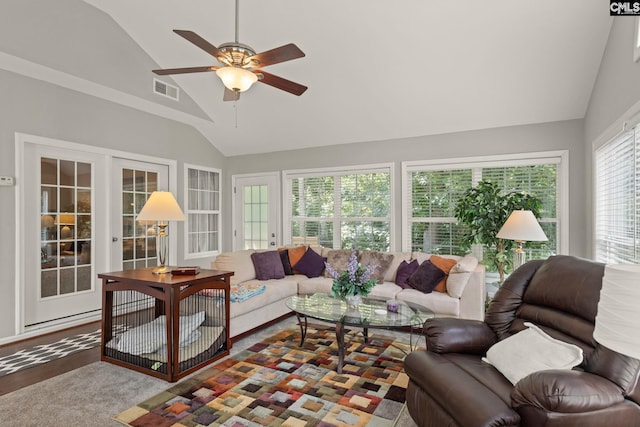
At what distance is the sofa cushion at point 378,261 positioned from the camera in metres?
4.54

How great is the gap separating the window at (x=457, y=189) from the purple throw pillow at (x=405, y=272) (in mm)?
608

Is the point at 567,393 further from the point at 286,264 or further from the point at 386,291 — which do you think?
the point at 286,264

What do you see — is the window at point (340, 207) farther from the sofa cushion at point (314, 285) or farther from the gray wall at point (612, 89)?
the gray wall at point (612, 89)

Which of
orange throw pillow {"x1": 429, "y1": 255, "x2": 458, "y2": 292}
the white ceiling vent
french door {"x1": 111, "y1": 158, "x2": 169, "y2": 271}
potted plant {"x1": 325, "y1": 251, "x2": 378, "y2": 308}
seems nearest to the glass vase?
potted plant {"x1": 325, "y1": 251, "x2": 378, "y2": 308}

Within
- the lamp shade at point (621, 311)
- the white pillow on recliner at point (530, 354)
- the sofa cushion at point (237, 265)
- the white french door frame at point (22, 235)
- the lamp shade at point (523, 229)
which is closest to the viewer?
the lamp shade at point (621, 311)

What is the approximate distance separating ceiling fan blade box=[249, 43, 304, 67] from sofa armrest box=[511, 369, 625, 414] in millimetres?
2267

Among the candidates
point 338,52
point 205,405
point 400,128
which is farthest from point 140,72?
point 205,405

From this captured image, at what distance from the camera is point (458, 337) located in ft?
7.21

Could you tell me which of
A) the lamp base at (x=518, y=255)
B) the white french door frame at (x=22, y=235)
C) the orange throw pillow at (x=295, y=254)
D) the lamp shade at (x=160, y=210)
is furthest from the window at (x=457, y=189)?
the white french door frame at (x=22, y=235)

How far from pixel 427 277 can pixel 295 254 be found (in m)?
1.92

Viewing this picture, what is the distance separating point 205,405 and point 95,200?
3.29 m

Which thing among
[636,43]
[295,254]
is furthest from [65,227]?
[636,43]

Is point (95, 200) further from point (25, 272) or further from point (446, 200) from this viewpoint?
point (446, 200)

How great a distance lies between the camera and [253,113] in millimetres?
5297
